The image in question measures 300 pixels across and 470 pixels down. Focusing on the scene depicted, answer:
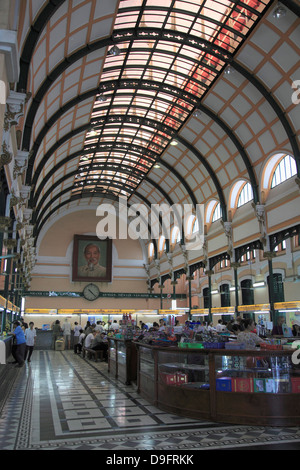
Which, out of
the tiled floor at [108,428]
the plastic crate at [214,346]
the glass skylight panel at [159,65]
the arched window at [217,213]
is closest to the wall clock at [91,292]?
the glass skylight panel at [159,65]

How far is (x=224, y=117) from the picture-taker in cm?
1897

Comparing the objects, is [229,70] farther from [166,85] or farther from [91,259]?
[91,259]

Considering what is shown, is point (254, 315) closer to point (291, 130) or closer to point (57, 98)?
point (291, 130)

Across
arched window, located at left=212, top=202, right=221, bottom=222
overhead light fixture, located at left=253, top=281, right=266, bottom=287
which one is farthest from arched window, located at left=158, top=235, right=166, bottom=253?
overhead light fixture, located at left=253, top=281, right=266, bottom=287

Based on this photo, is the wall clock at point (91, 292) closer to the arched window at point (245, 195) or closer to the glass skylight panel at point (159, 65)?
the glass skylight panel at point (159, 65)

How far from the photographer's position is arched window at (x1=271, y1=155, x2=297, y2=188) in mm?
16806

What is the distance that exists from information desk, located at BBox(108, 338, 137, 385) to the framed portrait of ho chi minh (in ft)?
79.8

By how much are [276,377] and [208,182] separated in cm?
1852

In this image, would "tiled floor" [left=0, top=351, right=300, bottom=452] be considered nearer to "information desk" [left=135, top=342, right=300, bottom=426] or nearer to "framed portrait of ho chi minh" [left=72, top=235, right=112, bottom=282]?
"information desk" [left=135, top=342, right=300, bottom=426]

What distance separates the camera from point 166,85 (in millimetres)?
19016

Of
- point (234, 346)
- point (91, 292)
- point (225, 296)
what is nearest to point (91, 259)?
point (91, 292)

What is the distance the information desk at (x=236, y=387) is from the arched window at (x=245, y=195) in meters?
14.9

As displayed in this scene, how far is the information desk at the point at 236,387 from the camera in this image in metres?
5.82
